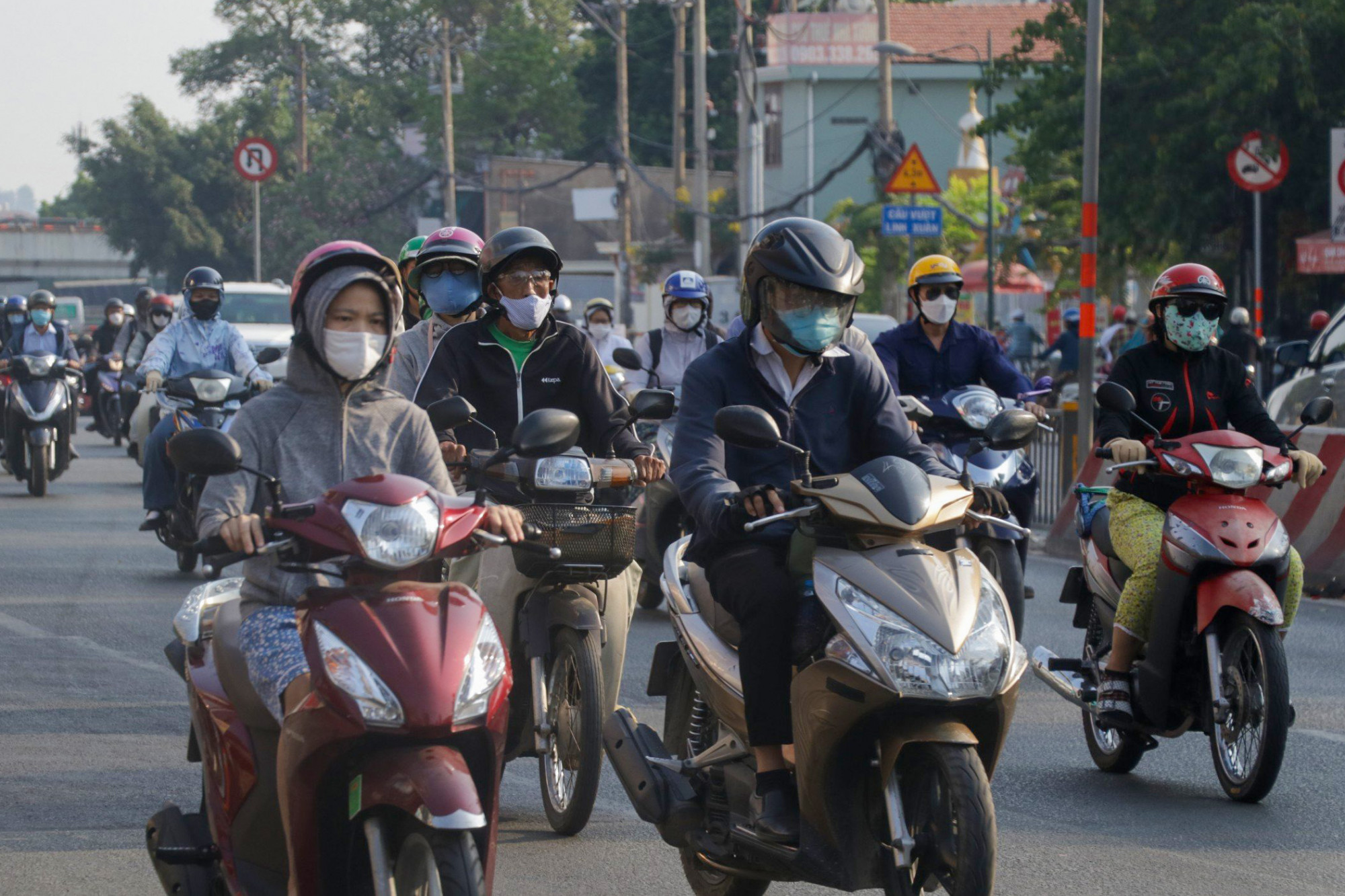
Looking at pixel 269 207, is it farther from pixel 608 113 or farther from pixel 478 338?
pixel 478 338

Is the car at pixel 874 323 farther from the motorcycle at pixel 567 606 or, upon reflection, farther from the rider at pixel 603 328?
the motorcycle at pixel 567 606

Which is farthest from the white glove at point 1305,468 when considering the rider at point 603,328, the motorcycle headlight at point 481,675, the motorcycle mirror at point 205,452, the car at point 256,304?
the car at point 256,304

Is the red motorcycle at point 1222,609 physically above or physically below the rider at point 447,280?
below

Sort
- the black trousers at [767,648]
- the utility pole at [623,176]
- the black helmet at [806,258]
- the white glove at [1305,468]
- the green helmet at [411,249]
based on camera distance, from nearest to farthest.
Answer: the black trousers at [767,648]
the black helmet at [806,258]
the white glove at [1305,468]
the green helmet at [411,249]
the utility pole at [623,176]

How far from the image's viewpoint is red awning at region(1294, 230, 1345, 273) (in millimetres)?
→ 17844

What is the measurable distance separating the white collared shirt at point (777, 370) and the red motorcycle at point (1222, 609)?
5.57ft

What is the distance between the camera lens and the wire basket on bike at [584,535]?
603cm

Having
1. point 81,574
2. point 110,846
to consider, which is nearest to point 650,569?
point 81,574

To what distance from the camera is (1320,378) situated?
569 inches

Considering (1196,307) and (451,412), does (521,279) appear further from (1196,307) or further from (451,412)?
(1196,307)

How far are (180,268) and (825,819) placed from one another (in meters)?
75.2

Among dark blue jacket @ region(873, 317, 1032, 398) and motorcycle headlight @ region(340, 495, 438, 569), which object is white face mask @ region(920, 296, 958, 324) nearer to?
dark blue jacket @ region(873, 317, 1032, 398)

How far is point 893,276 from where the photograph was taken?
39875 millimetres

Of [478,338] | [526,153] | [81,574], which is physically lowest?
[81,574]
